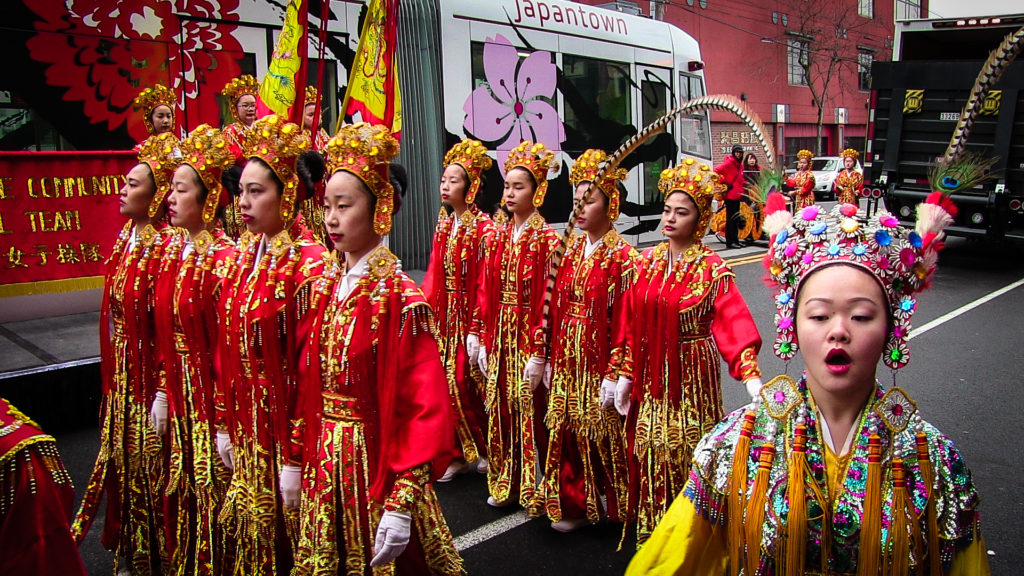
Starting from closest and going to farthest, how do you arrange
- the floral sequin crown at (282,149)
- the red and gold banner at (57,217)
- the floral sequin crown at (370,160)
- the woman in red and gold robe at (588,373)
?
1. the floral sequin crown at (370,160)
2. the floral sequin crown at (282,149)
3. the woman in red and gold robe at (588,373)
4. the red and gold banner at (57,217)

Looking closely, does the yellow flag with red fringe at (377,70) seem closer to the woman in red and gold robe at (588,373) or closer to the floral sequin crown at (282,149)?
the floral sequin crown at (282,149)

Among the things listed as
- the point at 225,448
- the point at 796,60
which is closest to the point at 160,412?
the point at 225,448

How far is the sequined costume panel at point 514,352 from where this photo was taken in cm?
Answer: 482

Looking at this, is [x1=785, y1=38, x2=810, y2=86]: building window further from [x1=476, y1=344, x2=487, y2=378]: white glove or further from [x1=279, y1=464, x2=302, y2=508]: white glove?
[x1=279, y1=464, x2=302, y2=508]: white glove

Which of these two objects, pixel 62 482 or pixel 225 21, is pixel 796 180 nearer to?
pixel 225 21

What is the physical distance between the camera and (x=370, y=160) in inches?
118

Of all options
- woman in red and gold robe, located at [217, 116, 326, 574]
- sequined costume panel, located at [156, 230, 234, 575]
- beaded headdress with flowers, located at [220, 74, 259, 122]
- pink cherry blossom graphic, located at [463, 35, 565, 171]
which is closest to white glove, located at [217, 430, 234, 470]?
woman in red and gold robe, located at [217, 116, 326, 574]

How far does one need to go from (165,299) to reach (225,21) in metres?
5.55

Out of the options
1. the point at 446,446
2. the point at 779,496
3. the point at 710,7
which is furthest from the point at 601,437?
the point at 710,7

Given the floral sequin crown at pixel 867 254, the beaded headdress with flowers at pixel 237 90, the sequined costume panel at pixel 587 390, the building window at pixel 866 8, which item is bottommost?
the sequined costume panel at pixel 587 390

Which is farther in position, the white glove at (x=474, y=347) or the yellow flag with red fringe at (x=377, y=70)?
the white glove at (x=474, y=347)

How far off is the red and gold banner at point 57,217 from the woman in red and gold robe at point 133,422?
3354 millimetres

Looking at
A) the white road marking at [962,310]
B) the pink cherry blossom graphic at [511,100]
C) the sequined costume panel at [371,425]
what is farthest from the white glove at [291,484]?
the pink cherry blossom graphic at [511,100]

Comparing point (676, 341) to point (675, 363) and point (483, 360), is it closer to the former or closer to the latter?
point (675, 363)
